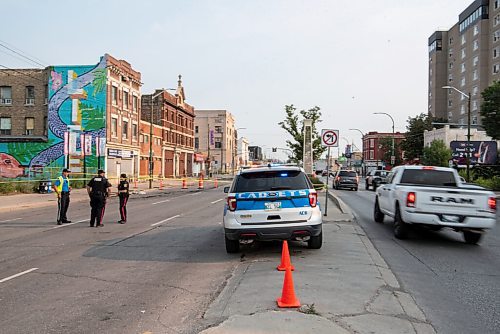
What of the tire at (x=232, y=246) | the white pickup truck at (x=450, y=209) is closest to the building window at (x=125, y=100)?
the white pickup truck at (x=450, y=209)

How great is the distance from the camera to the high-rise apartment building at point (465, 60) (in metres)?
74.9

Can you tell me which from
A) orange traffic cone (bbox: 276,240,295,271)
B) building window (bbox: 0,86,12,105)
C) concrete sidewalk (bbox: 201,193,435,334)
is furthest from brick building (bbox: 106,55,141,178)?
orange traffic cone (bbox: 276,240,295,271)

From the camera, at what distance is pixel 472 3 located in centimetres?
7956

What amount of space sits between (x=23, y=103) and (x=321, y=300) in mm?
47150

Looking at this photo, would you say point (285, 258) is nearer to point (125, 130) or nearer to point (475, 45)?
point (125, 130)

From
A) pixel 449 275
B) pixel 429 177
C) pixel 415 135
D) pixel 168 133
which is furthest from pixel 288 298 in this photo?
pixel 415 135

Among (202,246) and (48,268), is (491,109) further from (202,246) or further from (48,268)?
(48,268)

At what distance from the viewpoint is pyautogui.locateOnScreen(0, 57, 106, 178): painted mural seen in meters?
45.3

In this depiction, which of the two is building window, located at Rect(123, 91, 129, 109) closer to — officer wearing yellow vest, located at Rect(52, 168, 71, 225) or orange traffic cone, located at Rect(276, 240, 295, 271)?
officer wearing yellow vest, located at Rect(52, 168, 71, 225)

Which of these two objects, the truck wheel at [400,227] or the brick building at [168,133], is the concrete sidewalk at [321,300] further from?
the brick building at [168,133]

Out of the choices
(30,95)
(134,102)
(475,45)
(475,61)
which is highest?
(475,45)

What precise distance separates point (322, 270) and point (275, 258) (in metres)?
1.47

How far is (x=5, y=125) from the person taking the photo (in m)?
46.8

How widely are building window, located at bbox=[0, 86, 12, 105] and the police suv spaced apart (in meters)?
44.4
